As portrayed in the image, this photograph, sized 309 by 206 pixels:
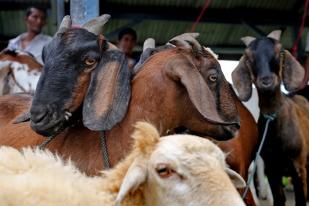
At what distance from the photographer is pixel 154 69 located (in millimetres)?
3518

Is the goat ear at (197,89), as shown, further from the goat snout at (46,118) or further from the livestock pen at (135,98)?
the goat snout at (46,118)

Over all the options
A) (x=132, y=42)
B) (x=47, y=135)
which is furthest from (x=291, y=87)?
(x=47, y=135)

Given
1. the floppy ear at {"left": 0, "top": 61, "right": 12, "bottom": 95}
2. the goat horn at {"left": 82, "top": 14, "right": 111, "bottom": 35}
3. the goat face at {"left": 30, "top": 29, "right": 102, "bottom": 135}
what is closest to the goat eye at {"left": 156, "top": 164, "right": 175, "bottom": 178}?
the goat face at {"left": 30, "top": 29, "right": 102, "bottom": 135}

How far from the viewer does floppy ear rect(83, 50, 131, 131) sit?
11.0 feet

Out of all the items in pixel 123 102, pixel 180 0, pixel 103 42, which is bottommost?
pixel 180 0

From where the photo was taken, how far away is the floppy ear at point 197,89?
3305 millimetres

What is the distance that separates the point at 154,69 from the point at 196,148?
1.15 meters

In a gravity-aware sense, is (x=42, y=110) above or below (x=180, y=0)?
above

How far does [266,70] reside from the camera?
19.3 ft

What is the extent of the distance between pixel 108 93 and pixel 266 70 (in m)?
2.83

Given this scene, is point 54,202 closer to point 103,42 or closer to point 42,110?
point 42,110

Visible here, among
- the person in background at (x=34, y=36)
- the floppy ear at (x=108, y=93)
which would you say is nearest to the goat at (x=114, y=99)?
the floppy ear at (x=108, y=93)

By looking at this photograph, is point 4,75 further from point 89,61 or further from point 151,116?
point 151,116

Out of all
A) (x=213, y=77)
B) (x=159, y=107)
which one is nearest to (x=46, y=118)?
(x=159, y=107)
